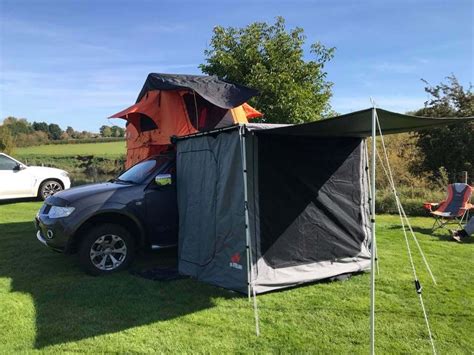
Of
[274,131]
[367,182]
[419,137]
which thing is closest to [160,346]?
[274,131]

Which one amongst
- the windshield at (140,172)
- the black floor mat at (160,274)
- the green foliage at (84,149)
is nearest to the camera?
the black floor mat at (160,274)

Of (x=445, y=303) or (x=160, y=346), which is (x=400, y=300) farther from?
(x=160, y=346)

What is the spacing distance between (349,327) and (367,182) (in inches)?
107

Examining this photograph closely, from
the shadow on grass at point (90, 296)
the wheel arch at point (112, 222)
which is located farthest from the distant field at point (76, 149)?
the wheel arch at point (112, 222)

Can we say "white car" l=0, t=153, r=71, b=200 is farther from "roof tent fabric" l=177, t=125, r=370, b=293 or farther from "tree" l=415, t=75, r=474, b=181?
"tree" l=415, t=75, r=474, b=181

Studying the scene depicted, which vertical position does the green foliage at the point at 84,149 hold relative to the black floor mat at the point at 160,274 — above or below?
above

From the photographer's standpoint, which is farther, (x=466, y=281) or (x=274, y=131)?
(x=466, y=281)

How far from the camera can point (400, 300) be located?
16.7 ft

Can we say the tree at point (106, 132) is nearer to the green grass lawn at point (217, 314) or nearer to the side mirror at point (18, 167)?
the side mirror at point (18, 167)

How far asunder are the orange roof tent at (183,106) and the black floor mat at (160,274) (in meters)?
3.69

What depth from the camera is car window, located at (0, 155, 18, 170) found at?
12701 mm

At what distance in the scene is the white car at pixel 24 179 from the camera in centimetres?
1263

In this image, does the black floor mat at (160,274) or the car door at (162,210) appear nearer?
the black floor mat at (160,274)

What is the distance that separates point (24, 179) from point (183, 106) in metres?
6.15
